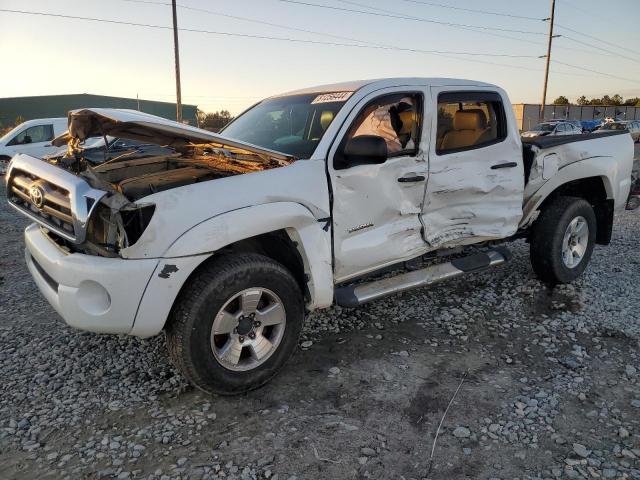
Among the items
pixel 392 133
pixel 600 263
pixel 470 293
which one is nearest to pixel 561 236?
pixel 470 293

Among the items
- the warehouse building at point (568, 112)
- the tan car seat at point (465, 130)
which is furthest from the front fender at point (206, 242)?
the warehouse building at point (568, 112)

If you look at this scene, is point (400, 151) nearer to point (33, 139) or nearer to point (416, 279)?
point (416, 279)

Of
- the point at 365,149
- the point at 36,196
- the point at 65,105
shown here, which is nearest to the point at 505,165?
the point at 365,149

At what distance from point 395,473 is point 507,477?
535mm

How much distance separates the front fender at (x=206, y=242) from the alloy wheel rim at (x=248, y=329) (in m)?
0.32

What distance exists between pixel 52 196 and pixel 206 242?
3.30 feet

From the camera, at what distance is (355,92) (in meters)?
3.48

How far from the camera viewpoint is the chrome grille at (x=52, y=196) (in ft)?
8.13

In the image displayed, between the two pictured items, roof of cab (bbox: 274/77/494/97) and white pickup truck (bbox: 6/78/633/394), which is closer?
white pickup truck (bbox: 6/78/633/394)

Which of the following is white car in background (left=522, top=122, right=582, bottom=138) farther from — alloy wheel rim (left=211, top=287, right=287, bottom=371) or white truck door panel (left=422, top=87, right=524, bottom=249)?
alloy wheel rim (left=211, top=287, right=287, bottom=371)

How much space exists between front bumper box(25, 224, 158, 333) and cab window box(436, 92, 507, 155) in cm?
247

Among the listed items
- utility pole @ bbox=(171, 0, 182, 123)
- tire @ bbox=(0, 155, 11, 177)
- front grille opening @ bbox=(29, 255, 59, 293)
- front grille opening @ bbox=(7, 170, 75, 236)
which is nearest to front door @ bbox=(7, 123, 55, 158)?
tire @ bbox=(0, 155, 11, 177)

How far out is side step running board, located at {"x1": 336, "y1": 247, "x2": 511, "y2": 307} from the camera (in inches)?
133

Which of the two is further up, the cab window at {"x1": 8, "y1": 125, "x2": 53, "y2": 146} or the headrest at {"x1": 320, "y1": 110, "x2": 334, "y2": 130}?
the headrest at {"x1": 320, "y1": 110, "x2": 334, "y2": 130}
